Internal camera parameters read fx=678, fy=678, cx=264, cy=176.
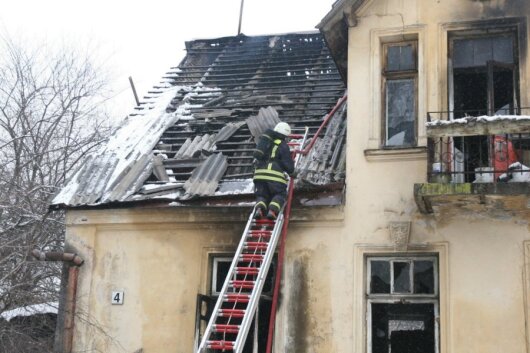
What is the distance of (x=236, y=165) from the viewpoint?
10039mm

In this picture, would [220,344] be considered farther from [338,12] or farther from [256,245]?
[338,12]

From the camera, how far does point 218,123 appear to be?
11.2 meters

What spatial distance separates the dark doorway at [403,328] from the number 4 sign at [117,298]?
348 centimetres

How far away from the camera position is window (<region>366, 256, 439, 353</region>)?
834cm

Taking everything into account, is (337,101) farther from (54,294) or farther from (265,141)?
(54,294)

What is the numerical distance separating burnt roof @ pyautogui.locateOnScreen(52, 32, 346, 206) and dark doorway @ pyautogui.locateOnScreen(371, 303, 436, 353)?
1.80 m

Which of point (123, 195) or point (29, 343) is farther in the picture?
point (29, 343)

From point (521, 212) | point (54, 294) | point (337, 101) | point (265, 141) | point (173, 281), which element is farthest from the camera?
point (54, 294)

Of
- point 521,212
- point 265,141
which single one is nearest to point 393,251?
point 521,212

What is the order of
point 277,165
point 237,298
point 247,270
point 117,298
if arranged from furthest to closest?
1. point 117,298
2. point 277,165
3. point 247,270
4. point 237,298

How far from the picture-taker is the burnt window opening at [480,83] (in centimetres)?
876

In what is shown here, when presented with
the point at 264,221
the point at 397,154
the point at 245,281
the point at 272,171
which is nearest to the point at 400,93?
the point at 397,154

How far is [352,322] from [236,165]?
9.72 feet

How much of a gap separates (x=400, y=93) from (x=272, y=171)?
2150mm
